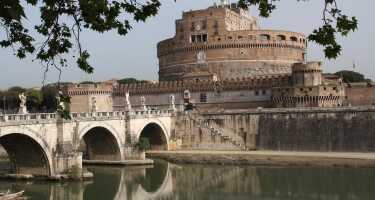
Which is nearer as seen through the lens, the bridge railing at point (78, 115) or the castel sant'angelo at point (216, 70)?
the bridge railing at point (78, 115)

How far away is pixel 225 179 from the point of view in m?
27.2

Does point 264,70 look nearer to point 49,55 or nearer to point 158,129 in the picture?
point 158,129

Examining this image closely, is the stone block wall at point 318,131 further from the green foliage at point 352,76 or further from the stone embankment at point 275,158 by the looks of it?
the green foliage at point 352,76

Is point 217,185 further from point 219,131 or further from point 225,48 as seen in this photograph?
point 225,48

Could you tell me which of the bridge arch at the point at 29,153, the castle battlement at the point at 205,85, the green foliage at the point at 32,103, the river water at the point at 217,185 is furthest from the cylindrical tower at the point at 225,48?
the bridge arch at the point at 29,153

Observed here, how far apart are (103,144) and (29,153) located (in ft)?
23.2

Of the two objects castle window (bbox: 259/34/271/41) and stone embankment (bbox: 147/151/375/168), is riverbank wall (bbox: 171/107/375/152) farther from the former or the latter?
castle window (bbox: 259/34/271/41)

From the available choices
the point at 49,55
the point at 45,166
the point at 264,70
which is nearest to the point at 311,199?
the point at 45,166

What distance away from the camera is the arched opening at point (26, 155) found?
25562 mm

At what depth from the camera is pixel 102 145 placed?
32.8m

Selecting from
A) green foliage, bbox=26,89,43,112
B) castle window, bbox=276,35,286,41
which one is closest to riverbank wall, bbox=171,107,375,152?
castle window, bbox=276,35,286,41

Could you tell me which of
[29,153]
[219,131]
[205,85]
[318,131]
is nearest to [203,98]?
[205,85]

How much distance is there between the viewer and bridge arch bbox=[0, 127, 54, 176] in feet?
83.0

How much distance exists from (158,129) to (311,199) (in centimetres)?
1767
